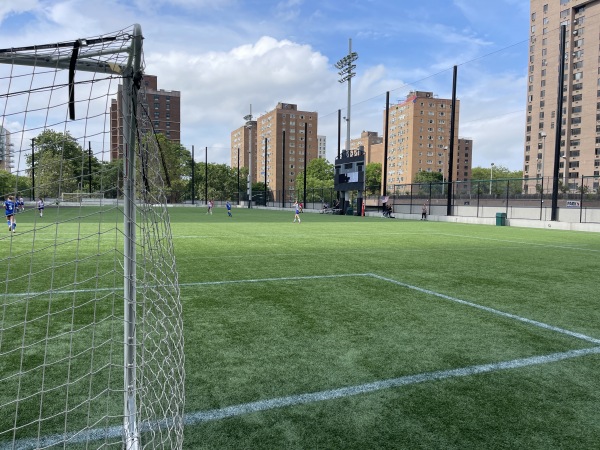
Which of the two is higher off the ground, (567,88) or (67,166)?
(567,88)

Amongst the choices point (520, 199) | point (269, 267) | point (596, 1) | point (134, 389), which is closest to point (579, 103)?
point (596, 1)

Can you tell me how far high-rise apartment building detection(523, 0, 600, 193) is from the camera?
9006 centimetres

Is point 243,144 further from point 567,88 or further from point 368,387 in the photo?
point 368,387

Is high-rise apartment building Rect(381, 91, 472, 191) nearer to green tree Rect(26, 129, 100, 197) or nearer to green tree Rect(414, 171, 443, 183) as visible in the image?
green tree Rect(414, 171, 443, 183)

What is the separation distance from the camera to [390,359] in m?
4.15

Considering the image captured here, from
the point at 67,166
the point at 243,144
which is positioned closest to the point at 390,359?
the point at 67,166

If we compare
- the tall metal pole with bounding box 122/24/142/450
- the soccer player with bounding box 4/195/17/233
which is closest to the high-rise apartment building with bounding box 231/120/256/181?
the soccer player with bounding box 4/195/17/233

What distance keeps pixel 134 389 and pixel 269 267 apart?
6.87 m

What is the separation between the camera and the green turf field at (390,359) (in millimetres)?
2881

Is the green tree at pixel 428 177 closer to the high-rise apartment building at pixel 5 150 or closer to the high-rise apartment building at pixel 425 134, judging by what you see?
the high-rise apartment building at pixel 425 134

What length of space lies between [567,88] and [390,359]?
367 feet

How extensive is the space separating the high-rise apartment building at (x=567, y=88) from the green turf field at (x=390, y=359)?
88.5m

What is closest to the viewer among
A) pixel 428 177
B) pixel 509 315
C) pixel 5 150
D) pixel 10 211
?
pixel 5 150

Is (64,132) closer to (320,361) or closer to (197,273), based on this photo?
(320,361)
